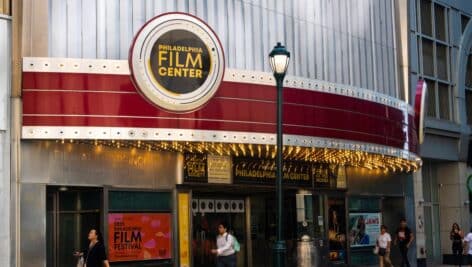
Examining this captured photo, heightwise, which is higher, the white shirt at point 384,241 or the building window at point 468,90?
the building window at point 468,90

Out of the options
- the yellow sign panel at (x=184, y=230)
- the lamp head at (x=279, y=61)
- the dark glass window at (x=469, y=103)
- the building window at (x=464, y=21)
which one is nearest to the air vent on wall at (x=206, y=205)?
the yellow sign panel at (x=184, y=230)

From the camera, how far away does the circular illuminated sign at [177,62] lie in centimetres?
1914

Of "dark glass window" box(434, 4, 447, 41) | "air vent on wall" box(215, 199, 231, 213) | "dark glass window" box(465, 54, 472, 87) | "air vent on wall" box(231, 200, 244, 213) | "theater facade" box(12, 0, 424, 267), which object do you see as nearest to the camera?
"theater facade" box(12, 0, 424, 267)

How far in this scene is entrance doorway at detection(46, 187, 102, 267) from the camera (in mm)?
19609

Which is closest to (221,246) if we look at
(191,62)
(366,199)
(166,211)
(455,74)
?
(166,211)

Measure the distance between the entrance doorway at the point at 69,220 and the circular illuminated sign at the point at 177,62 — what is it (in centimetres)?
286

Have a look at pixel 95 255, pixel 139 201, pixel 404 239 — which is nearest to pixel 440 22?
pixel 404 239

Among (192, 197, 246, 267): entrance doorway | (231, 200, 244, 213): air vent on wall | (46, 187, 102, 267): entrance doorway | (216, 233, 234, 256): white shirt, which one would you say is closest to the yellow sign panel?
(192, 197, 246, 267): entrance doorway

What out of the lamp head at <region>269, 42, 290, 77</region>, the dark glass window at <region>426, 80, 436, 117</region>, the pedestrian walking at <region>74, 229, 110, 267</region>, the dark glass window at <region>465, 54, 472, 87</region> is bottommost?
the pedestrian walking at <region>74, 229, 110, 267</region>

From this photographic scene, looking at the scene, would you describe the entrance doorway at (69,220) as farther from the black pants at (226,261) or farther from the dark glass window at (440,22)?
the dark glass window at (440,22)

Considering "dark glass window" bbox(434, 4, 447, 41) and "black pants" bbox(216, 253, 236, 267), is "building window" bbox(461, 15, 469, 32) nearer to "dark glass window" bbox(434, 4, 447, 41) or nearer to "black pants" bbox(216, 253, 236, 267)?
"dark glass window" bbox(434, 4, 447, 41)

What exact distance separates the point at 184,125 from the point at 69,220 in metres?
3.65

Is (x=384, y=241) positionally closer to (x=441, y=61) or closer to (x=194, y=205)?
(x=194, y=205)

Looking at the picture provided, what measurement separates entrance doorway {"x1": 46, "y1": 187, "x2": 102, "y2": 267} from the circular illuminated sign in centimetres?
286
